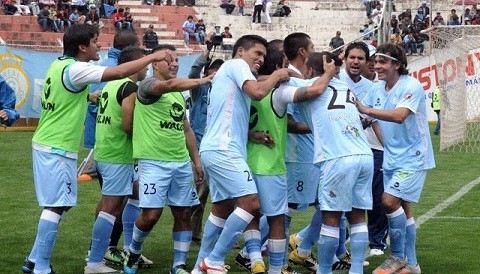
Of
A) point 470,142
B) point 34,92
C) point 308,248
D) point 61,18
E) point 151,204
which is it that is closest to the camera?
point 151,204

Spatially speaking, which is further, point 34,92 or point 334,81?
point 34,92

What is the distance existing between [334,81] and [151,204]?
6.23 feet

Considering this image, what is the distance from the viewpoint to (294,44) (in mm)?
9727

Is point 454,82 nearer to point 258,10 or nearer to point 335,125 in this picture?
point 335,125

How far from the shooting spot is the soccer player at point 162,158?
9.36m

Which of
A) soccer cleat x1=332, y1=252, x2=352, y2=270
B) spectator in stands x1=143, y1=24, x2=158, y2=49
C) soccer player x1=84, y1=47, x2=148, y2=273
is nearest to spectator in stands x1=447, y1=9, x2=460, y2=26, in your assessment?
spectator in stands x1=143, y1=24, x2=158, y2=49

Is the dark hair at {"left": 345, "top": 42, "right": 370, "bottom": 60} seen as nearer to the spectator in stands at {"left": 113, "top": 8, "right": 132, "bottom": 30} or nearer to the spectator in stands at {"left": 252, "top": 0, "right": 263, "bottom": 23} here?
the spectator in stands at {"left": 113, "top": 8, "right": 132, "bottom": 30}

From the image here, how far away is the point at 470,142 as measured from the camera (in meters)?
26.3

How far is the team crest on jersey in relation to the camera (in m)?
27.9

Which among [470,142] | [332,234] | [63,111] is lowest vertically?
[470,142]

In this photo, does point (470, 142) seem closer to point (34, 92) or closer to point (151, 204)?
point (34, 92)

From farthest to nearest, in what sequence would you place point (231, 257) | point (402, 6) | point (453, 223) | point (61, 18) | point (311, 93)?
point (402, 6) < point (61, 18) < point (453, 223) < point (231, 257) < point (311, 93)

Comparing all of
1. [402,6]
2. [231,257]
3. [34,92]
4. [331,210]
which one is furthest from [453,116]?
[402,6]

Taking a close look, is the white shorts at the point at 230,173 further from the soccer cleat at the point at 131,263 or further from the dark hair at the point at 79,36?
the dark hair at the point at 79,36
